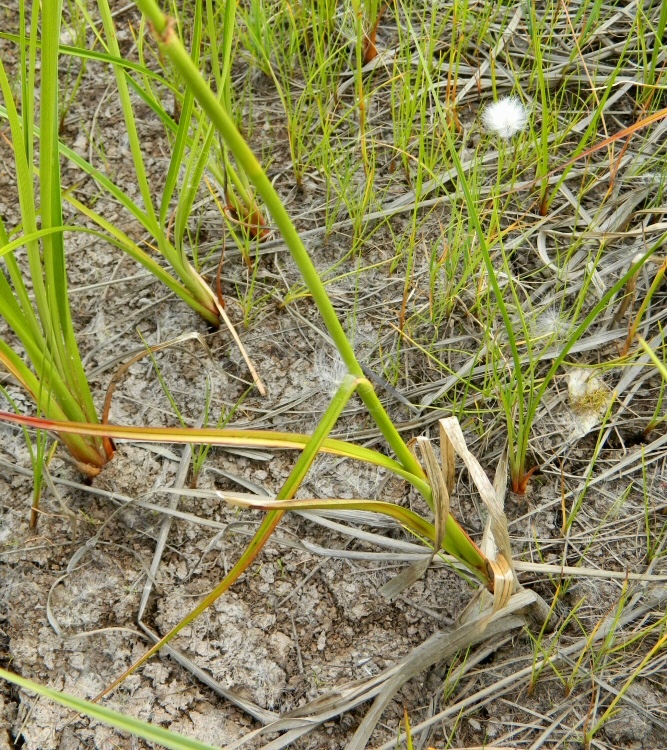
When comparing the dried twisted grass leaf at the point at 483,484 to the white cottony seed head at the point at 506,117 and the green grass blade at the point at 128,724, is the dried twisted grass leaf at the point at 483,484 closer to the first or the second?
the green grass blade at the point at 128,724

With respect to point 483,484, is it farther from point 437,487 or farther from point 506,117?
point 506,117

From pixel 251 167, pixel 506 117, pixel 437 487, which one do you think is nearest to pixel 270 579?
pixel 437 487

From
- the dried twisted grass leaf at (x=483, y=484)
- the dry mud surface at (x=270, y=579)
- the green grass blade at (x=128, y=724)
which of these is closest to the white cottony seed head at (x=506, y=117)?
the dry mud surface at (x=270, y=579)

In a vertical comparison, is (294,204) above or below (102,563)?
above

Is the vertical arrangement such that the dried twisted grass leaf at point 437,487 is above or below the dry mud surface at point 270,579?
above

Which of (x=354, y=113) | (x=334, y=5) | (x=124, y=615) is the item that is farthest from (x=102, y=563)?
(x=334, y=5)

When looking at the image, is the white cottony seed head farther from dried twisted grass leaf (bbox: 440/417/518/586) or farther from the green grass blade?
the green grass blade

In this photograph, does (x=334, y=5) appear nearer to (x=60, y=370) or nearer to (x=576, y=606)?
(x=60, y=370)
